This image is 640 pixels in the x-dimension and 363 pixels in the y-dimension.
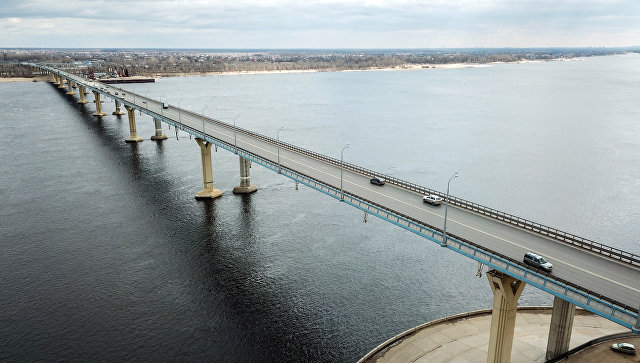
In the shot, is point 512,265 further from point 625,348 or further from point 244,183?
point 244,183

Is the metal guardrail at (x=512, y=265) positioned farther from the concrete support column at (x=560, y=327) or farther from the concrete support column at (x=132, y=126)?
the concrete support column at (x=132, y=126)

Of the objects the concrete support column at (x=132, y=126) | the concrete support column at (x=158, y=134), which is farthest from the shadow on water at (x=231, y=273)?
the concrete support column at (x=158, y=134)

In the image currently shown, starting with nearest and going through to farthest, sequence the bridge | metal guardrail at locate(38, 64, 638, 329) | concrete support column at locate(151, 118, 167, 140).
→ metal guardrail at locate(38, 64, 638, 329) → the bridge → concrete support column at locate(151, 118, 167, 140)

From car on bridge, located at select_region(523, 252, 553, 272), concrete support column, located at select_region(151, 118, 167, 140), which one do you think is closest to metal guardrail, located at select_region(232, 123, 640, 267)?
car on bridge, located at select_region(523, 252, 553, 272)

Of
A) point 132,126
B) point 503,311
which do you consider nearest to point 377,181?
point 503,311

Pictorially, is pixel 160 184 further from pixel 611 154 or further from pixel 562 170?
pixel 611 154

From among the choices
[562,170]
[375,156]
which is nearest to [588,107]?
[562,170]

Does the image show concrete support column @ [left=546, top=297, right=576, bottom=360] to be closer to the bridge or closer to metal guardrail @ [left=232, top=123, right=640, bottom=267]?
the bridge
